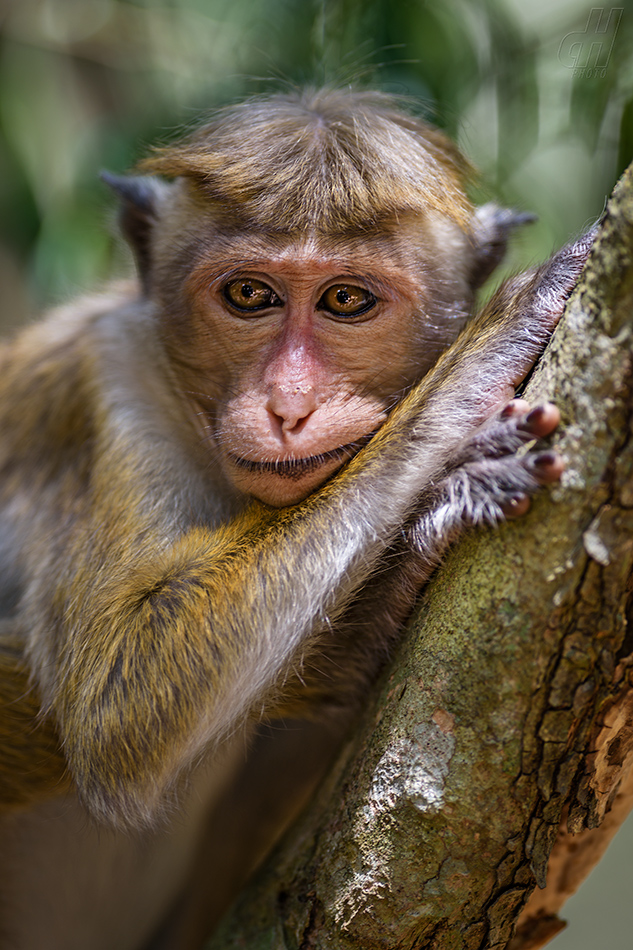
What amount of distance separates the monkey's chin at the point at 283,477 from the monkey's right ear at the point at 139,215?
2.78ft

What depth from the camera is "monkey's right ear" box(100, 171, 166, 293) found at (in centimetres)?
258

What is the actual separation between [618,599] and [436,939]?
884 mm

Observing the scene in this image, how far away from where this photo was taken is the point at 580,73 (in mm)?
2963

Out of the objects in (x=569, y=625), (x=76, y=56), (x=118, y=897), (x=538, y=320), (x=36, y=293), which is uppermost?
(x=76, y=56)

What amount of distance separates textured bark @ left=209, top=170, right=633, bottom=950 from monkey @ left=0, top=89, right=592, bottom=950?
0.36ft

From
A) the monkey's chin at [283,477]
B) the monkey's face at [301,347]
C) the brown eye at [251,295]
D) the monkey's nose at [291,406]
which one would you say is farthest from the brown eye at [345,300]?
the monkey's chin at [283,477]

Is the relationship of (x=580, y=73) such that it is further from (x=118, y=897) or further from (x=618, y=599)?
(x=118, y=897)

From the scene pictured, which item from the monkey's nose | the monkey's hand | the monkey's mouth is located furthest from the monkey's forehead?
the monkey's hand

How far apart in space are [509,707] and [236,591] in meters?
0.73

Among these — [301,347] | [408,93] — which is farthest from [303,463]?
[408,93]

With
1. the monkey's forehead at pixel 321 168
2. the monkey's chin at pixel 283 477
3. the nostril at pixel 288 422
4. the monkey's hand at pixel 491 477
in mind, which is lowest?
the monkey's hand at pixel 491 477

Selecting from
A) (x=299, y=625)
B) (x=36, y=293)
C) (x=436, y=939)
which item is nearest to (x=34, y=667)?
(x=299, y=625)

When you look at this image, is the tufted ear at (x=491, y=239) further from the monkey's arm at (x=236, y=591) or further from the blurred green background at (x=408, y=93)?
the monkey's arm at (x=236, y=591)

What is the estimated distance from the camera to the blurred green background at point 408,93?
3.01 metres
